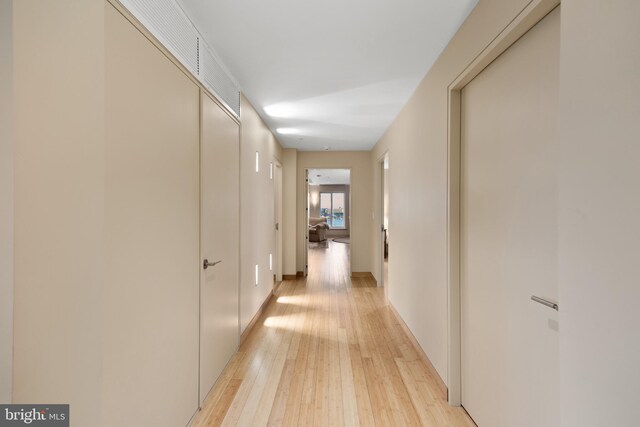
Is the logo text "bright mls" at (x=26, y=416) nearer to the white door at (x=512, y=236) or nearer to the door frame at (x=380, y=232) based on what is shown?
the white door at (x=512, y=236)

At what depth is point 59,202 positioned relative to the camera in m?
1.07

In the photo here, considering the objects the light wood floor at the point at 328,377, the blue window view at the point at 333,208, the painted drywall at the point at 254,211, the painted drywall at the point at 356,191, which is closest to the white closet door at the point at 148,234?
the light wood floor at the point at 328,377

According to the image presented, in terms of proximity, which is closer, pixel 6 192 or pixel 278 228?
pixel 6 192

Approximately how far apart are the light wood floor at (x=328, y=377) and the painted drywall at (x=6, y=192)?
1391mm

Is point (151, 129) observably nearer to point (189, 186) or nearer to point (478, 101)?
point (189, 186)

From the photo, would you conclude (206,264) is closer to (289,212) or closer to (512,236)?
(512,236)

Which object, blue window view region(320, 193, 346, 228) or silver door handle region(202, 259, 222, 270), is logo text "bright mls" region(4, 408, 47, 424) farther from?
blue window view region(320, 193, 346, 228)

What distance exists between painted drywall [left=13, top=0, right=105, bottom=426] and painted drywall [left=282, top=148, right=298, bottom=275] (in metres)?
4.79

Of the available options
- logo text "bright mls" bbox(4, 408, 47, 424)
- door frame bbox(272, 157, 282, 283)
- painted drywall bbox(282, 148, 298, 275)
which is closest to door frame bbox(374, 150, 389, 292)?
painted drywall bbox(282, 148, 298, 275)

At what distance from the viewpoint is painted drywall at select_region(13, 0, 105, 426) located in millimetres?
986

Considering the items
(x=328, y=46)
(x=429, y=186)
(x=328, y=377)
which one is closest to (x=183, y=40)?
(x=328, y=46)

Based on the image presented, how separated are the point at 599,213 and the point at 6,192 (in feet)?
5.83

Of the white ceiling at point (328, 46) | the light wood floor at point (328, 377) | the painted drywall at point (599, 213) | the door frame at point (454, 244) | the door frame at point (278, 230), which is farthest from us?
the door frame at point (278, 230)

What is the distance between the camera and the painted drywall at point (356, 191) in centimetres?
615
